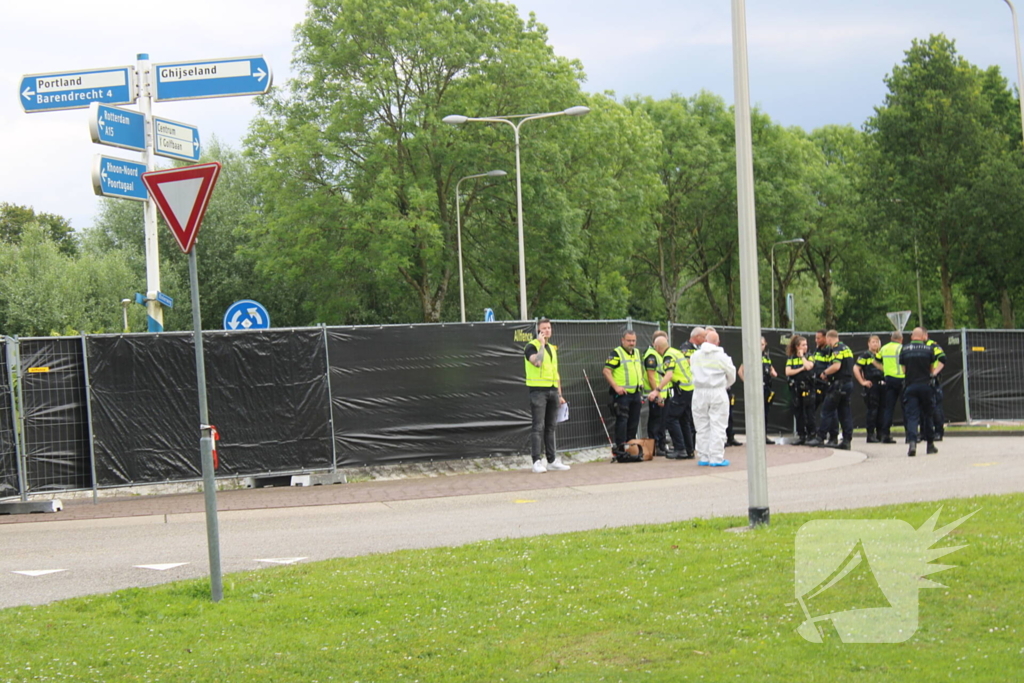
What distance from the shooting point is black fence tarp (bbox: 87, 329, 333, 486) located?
1365 cm

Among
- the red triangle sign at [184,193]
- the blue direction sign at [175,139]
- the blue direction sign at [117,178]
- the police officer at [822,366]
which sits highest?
the blue direction sign at [175,139]

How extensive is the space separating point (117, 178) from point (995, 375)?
18723mm

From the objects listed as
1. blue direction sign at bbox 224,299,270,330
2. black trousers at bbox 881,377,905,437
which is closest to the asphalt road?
black trousers at bbox 881,377,905,437

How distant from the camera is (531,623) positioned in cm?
619

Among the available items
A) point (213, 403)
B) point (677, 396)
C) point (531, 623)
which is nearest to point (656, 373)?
point (677, 396)

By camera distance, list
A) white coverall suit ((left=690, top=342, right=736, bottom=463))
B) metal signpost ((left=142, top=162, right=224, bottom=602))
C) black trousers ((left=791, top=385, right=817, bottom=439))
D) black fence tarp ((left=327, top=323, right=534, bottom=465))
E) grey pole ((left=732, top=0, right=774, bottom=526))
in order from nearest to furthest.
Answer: metal signpost ((left=142, top=162, right=224, bottom=602)) < grey pole ((left=732, top=0, right=774, bottom=526)) < black fence tarp ((left=327, top=323, right=534, bottom=465)) < white coverall suit ((left=690, top=342, right=736, bottom=463)) < black trousers ((left=791, top=385, right=817, bottom=439))

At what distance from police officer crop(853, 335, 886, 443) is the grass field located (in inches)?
455

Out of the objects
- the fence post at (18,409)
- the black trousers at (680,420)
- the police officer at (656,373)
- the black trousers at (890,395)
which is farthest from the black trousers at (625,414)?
the fence post at (18,409)

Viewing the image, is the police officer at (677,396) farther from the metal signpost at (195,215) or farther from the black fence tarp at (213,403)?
the metal signpost at (195,215)

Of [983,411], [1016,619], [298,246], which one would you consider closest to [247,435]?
[1016,619]

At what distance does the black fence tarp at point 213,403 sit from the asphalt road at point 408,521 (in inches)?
70.3

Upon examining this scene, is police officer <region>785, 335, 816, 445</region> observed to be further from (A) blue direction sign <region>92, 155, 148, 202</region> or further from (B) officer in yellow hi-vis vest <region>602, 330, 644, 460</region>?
(A) blue direction sign <region>92, 155, 148, 202</region>

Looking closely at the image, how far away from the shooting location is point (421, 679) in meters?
5.32

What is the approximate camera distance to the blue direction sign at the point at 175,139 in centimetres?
1338
